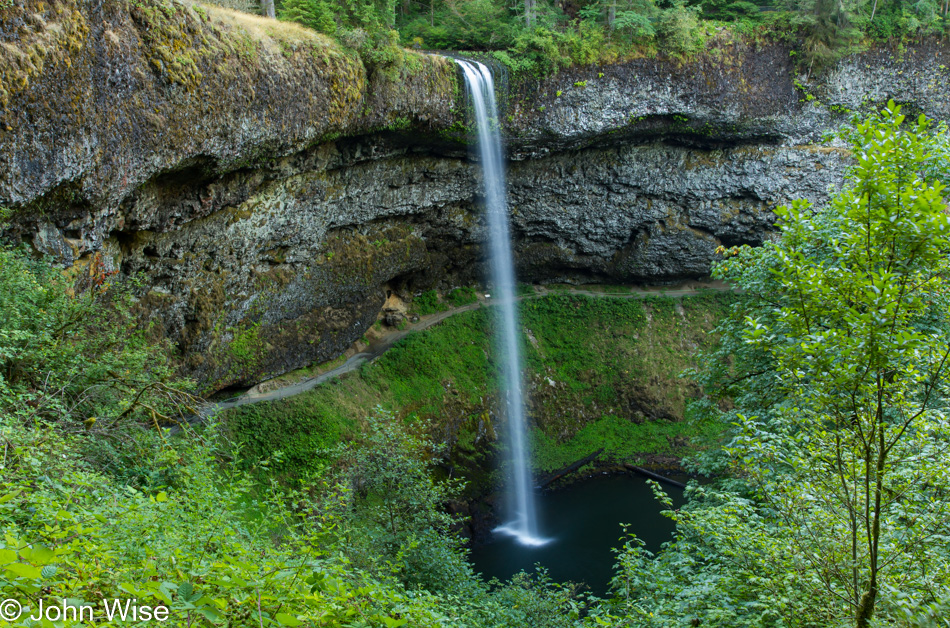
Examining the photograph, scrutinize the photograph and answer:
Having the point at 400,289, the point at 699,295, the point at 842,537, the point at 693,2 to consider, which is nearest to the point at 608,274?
the point at 699,295

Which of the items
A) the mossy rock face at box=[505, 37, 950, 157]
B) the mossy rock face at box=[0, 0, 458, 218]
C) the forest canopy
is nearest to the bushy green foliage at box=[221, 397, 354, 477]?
the mossy rock face at box=[0, 0, 458, 218]

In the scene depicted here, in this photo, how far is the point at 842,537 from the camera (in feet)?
16.1

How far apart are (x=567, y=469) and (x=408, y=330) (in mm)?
8103

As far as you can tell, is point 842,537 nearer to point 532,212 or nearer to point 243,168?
point 243,168

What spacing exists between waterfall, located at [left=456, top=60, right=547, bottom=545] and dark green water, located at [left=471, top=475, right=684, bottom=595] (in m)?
0.62

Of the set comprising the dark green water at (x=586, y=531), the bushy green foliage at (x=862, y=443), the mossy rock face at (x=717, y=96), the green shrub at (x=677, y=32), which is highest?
the green shrub at (x=677, y=32)

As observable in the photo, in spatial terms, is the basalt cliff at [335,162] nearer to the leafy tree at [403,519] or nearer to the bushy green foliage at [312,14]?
the bushy green foliage at [312,14]

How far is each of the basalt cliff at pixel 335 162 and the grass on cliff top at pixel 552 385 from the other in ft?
5.38

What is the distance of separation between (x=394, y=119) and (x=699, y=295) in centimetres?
1747

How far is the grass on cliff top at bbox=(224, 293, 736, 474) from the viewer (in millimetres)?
18688

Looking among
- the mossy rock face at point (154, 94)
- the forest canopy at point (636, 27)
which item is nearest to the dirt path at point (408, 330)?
the mossy rock face at point (154, 94)

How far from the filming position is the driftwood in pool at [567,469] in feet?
69.7

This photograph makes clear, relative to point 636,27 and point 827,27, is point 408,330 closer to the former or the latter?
point 636,27

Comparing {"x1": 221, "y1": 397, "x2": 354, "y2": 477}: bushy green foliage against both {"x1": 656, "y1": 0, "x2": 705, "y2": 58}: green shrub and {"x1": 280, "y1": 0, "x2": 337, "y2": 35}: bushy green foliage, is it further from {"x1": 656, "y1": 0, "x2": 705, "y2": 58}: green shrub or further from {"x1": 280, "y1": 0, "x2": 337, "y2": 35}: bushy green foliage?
{"x1": 656, "y1": 0, "x2": 705, "y2": 58}: green shrub
